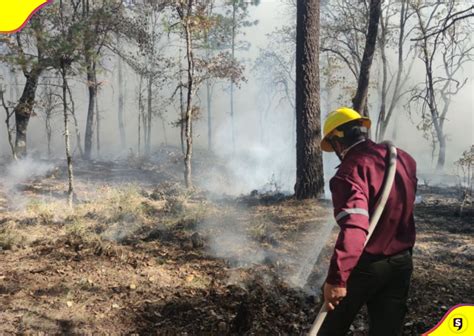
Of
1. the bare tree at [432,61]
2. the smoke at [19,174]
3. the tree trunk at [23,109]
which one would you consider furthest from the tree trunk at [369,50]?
the tree trunk at [23,109]

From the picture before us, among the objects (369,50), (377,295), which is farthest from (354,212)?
(369,50)

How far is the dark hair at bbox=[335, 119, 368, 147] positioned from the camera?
257 cm

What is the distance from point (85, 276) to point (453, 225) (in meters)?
5.71

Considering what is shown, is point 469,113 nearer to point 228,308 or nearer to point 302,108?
point 302,108

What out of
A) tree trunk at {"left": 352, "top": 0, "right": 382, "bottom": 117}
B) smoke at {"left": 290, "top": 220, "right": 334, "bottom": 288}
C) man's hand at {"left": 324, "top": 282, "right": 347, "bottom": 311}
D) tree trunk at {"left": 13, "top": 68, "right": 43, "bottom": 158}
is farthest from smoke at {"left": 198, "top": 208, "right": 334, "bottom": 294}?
tree trunk at {"left": 13, "top": 68, "right": 43, "bottom": 158}

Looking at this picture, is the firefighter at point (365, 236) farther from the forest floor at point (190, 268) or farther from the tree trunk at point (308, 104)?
the tree trunk at point (308, 104)

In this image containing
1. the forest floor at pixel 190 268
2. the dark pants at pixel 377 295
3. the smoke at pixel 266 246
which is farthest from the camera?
the smoke at pixel 266 246

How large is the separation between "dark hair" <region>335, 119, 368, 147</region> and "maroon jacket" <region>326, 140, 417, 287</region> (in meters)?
0.08

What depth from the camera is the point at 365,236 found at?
2.21 meters

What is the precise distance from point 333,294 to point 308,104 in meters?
6.03

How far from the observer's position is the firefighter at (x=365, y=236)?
2.20m

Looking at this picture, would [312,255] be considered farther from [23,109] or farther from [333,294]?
[23,109]

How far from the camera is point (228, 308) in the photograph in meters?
3.68

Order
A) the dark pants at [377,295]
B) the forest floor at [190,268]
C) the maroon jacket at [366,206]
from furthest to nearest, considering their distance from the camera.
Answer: the forest floor at [190,268] → the dark pants at [377,295] → the maroon jacket at [366,206]
